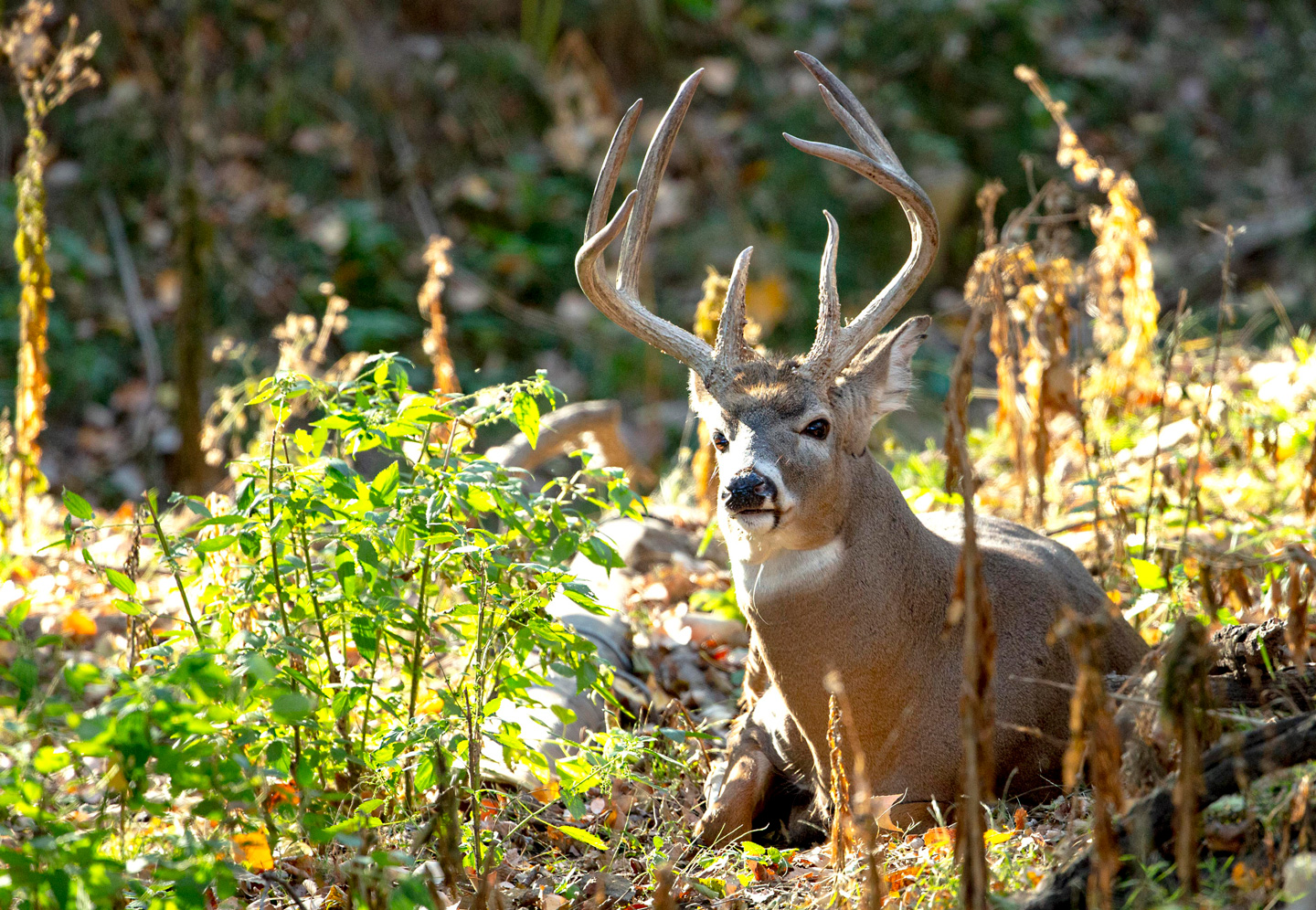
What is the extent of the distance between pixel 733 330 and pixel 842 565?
2.41 feet

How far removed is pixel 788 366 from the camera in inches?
140

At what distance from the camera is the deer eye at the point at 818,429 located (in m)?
3.41

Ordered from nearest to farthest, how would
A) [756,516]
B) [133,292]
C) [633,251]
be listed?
1. [756,516]
2. [633,251]
3. [133,292]

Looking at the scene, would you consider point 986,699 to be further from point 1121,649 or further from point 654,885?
point 1121,649

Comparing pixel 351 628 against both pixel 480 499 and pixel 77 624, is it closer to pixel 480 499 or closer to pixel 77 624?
pixel 480 499

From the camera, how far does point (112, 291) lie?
924 centimetres

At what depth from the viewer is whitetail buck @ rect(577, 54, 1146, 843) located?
3.37 metres

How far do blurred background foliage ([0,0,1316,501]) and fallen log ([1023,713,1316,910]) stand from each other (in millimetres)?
6573

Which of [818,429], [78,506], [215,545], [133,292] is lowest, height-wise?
[818,429]

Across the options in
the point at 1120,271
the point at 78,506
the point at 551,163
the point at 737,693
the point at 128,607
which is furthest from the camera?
the point at 551,163

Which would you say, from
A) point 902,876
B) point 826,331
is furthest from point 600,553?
point 902,876

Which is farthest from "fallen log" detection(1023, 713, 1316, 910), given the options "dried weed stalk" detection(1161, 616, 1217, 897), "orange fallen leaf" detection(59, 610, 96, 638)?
"orange fallen leaf" detection(59, 610, 96, 638)

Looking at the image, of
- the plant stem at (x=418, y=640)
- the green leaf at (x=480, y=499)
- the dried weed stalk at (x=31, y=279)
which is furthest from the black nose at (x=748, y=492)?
the dried weed stalk at (x=31, y=279)

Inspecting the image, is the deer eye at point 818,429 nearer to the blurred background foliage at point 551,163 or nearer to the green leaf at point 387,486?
the green leaf at point 387,486
